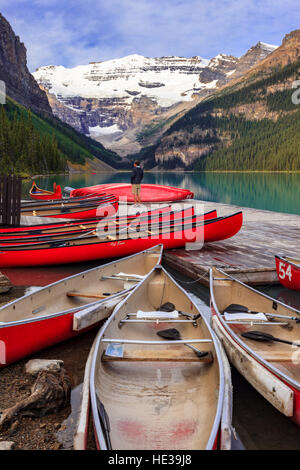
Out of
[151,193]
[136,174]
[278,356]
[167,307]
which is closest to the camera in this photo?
[278,356]

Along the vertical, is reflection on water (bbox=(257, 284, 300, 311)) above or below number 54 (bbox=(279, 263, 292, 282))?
below

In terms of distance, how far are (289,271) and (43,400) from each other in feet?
27.8

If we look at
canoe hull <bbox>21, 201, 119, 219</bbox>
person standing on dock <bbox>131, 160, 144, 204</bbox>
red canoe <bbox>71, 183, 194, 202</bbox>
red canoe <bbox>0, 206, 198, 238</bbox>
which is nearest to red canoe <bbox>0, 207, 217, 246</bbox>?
red canoe <bbox>0, 206, 198, 238</bbox>

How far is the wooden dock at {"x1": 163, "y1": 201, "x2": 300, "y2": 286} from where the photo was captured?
42.2ft

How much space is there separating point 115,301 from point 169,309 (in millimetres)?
1369

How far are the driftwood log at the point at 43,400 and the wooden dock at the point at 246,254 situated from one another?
7455 mm

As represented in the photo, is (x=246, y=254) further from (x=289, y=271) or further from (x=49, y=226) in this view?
(x=49, y=226)

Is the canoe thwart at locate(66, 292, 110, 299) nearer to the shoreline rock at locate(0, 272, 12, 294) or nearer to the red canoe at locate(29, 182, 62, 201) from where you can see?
the shoreline rock at locate(0, 272, 12, 294)

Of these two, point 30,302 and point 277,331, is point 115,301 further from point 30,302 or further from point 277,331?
point 277,331

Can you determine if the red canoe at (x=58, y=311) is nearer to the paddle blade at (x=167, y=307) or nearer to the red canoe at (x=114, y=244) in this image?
the paddle blade at (x=167, y=307)

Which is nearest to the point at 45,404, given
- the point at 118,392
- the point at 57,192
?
the point at 118,392

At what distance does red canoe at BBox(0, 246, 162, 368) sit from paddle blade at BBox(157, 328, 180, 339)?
1704 mm

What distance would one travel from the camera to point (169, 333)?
25.0 feet

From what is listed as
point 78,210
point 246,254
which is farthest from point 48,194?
point 246,254
